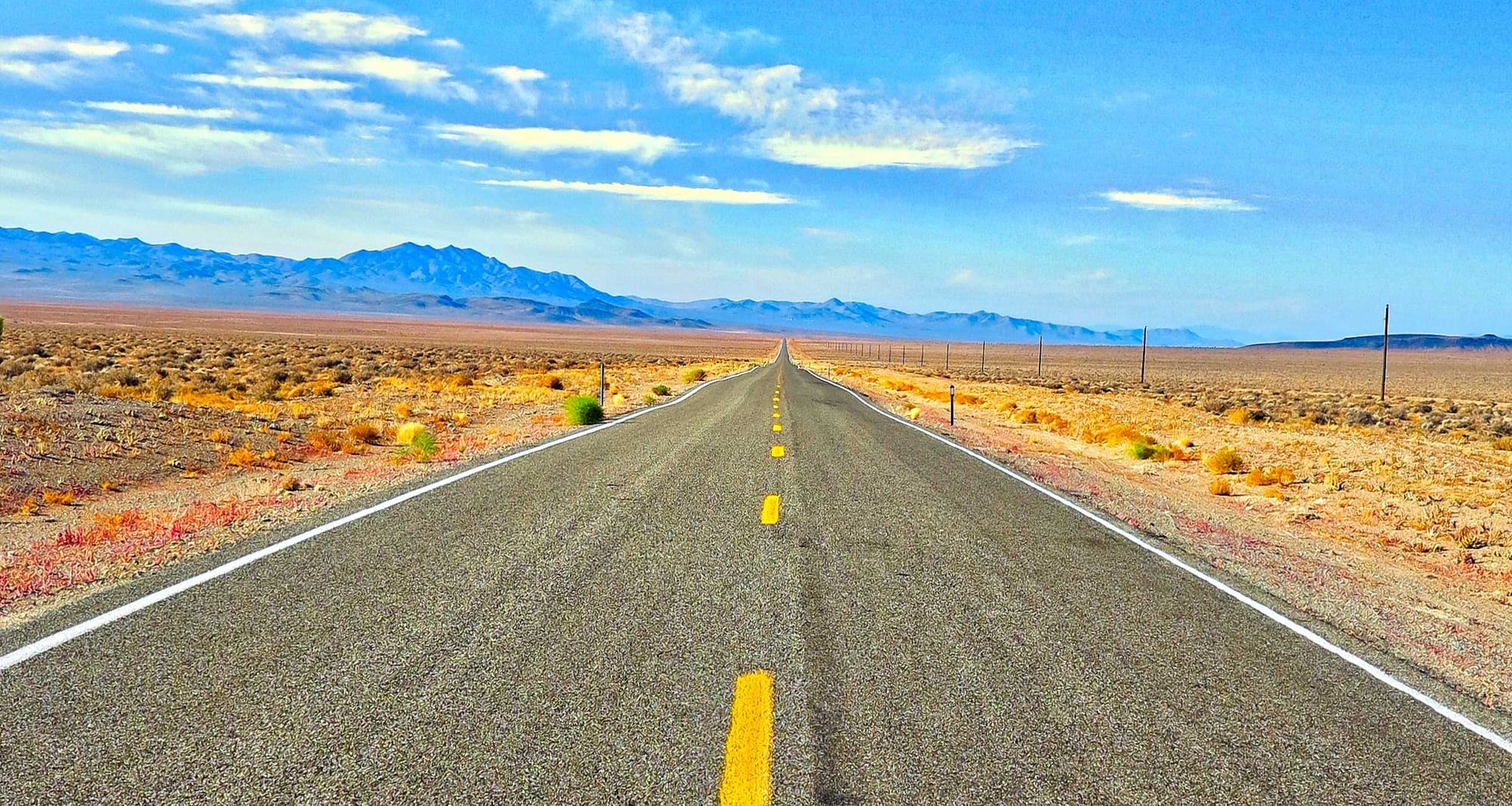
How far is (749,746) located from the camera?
3.79m

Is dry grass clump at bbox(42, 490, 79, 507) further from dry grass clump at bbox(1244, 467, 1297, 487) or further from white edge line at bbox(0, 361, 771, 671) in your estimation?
→ dry grass clump at bbox(1244, 467, 1297, 487)

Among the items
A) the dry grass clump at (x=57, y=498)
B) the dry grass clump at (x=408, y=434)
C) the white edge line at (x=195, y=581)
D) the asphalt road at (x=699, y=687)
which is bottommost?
the dry grass clump at (x=57, y=498)

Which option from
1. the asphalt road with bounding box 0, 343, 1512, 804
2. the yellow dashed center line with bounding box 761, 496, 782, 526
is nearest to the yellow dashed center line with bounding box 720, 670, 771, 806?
the asphalt road with bounding box 0, 343, 1512, 804

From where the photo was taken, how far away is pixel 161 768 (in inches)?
138

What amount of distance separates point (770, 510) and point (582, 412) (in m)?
11.1

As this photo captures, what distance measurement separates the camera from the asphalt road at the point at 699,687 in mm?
3568

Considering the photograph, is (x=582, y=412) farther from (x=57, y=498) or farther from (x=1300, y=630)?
(x=1300, y=630)

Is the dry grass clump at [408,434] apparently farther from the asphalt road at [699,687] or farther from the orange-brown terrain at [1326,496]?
the orange-brown terrain at [1326,496]

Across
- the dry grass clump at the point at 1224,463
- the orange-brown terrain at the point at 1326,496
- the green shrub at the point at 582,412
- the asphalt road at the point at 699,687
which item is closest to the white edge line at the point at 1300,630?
the asphalt road at the point at 699,687

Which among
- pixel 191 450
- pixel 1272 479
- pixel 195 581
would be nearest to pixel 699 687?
pixel 195 581

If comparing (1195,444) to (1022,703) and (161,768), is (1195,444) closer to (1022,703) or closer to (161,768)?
(1022,703)

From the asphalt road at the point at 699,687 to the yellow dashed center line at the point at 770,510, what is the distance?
768 mm

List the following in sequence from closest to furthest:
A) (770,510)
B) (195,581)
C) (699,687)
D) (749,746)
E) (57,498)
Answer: (749,746), (699,687), (195,581), (770,510), (57,498)

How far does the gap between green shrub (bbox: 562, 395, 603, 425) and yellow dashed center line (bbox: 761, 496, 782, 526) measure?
10.3 meters
